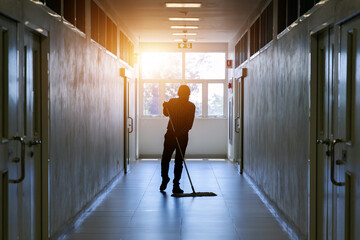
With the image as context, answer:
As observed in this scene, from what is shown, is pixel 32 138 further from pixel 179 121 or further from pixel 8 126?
pixel 179 121

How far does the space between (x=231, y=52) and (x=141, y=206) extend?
642cm

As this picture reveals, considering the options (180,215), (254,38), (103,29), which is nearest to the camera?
(180,215)

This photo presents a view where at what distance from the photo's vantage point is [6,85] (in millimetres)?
3291

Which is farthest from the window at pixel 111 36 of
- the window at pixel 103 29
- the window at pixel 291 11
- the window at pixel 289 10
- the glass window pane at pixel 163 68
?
the glass window pane at pixel 163 68

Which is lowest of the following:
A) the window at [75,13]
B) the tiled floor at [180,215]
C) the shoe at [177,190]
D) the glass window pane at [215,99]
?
the tiled floor at [180,215]

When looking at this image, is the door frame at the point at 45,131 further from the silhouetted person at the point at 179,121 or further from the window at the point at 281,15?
the silhouetted person at the point at 179,121

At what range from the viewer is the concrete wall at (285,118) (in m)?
4.51

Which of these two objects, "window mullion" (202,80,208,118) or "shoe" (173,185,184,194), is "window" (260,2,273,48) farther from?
"window mullion" (202,80,208,118)

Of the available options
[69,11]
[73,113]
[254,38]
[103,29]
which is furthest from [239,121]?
[69,11]

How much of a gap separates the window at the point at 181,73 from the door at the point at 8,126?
9.56m

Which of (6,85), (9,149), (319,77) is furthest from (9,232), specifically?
(319,77)

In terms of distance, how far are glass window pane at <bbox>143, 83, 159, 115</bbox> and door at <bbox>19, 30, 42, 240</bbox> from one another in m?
8.82

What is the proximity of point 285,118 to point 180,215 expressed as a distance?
1.72m

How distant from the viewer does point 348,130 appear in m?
3.29
